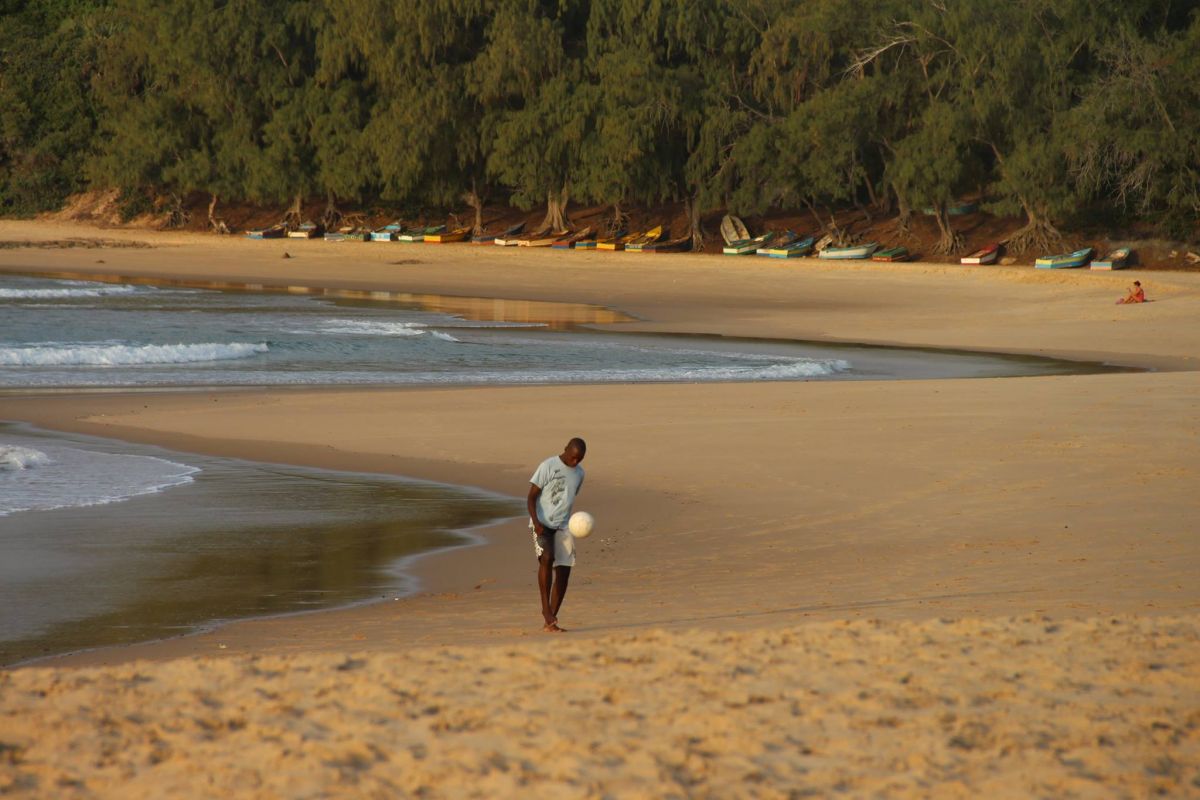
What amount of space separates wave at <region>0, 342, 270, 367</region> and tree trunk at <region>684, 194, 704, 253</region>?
29304 millimetres

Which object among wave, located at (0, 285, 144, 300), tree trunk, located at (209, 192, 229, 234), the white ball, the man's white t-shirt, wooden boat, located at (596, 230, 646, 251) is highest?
tree trunk, located at (209, 192, 229, 234)

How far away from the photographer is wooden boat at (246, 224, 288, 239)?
199 feet

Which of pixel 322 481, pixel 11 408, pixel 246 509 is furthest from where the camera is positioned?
pixel 11 408

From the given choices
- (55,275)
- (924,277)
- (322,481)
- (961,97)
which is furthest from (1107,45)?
(322,481)

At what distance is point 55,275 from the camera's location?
153 feet

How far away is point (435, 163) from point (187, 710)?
51020 millimetres

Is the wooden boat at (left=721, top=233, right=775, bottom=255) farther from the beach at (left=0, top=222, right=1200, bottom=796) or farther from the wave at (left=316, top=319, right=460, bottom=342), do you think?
Result: the beach at (left=0, top=222, right=1200, bottom=796)

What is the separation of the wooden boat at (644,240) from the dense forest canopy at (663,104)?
3.80 ft

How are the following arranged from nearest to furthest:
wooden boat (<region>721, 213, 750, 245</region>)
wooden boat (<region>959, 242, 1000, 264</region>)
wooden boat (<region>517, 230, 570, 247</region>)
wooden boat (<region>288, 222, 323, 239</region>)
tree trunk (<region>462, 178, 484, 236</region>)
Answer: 1. wooden boat (<region>959, 242, 1000, 264</region>)
2. wooden boat (<region>721, 213, 750, 245</region>)
3. wooden boat (<region>517, 230, 570, 247</region>)
4. tree trunk (<region>462, 178, 484, 236</region>)
5. wooden boat (<region>288, 222, 323, 239</region>)

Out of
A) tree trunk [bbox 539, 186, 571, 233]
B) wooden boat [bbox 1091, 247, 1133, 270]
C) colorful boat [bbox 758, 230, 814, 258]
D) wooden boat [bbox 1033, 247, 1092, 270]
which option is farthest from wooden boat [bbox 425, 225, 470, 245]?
wooden boat [bbox 1091, 247, 1133, 270]

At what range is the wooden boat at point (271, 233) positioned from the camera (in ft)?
199

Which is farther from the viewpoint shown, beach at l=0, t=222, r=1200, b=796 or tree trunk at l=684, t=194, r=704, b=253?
tree trunk at l=684, t=194, r=704, b=253

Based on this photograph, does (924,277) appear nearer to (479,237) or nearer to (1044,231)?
(1044,231)

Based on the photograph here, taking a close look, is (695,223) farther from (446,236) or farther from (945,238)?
(446,236)
